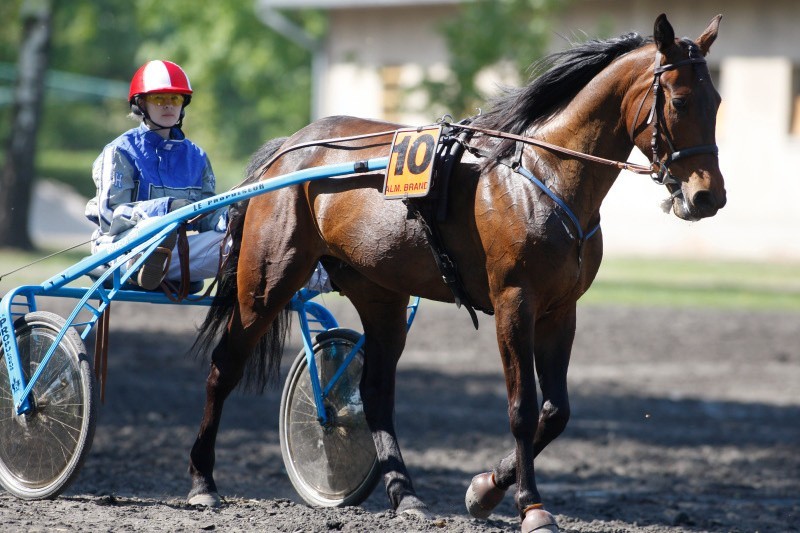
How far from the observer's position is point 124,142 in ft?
18.6

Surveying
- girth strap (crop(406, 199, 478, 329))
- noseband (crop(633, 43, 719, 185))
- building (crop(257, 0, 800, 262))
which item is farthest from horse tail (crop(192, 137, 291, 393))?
building (crop(257, 0, 800, 262))

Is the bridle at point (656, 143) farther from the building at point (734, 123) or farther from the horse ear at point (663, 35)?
the building at point (734, 123)

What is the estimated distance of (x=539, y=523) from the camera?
4.64m

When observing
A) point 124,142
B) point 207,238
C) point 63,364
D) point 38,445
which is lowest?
point 38,445

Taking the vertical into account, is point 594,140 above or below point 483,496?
above

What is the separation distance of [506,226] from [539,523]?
120 cm

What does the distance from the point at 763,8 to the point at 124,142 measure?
18.3 metres

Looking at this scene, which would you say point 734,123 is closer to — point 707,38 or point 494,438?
point 494,438

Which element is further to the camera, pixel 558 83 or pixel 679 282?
pixel 679 282

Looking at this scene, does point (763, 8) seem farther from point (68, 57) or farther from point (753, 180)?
point (68, 57)

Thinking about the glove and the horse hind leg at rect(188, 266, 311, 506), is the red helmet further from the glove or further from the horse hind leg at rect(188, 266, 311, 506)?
the horse hind leg at rect(188, 266, 311, 506)

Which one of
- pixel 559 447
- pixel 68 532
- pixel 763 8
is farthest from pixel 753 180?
pixel 68 532

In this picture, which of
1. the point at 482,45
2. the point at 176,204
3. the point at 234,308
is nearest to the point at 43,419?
the point at 234,308

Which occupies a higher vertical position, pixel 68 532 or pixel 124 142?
pixel 124 142
